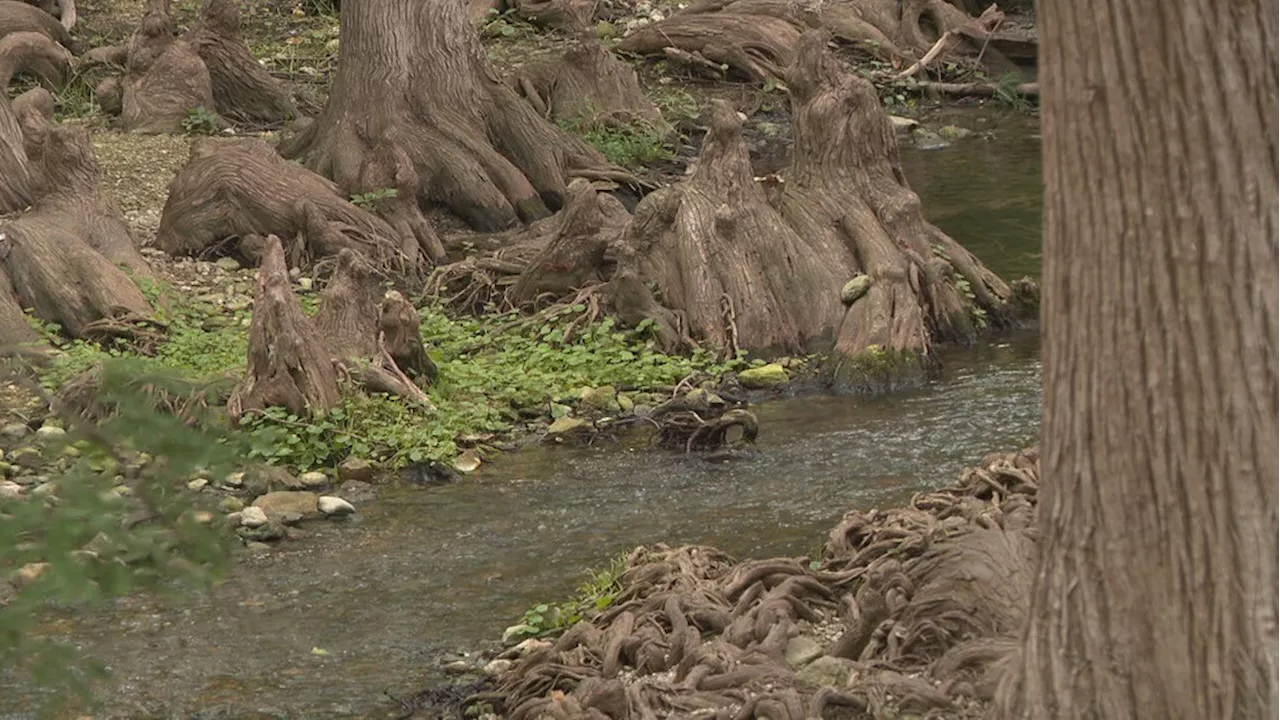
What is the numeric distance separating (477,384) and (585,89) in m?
7.41

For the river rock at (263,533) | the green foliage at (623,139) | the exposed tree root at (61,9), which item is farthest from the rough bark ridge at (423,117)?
the exposed tree root at (61,9)

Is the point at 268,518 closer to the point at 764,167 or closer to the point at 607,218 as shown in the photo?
the point at 607,218

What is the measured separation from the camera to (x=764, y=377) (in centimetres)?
1205

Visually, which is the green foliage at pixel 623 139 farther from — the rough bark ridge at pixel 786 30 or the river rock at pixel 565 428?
the river rock at pixel 565 428

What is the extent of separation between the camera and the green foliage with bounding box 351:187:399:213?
49.7ft

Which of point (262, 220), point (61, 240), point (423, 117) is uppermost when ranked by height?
point (423, 117)

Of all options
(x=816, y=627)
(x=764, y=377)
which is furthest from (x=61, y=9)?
(x=816, y=627)

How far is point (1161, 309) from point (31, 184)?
36.9ft

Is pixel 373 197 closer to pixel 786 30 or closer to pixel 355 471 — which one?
pixel 355 471

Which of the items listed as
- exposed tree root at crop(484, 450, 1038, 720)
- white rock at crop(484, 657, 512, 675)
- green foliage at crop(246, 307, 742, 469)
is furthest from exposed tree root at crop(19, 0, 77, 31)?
white rock at crop(484, 657, 512, 675)

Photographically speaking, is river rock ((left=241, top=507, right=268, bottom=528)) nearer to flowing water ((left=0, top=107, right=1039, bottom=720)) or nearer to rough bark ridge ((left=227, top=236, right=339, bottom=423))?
flowing water ((left=0, top=107, right=1039, bottom=720))

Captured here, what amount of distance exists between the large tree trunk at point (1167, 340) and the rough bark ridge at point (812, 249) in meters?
7.43

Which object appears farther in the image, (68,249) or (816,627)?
(68,249)

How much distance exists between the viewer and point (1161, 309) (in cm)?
448
